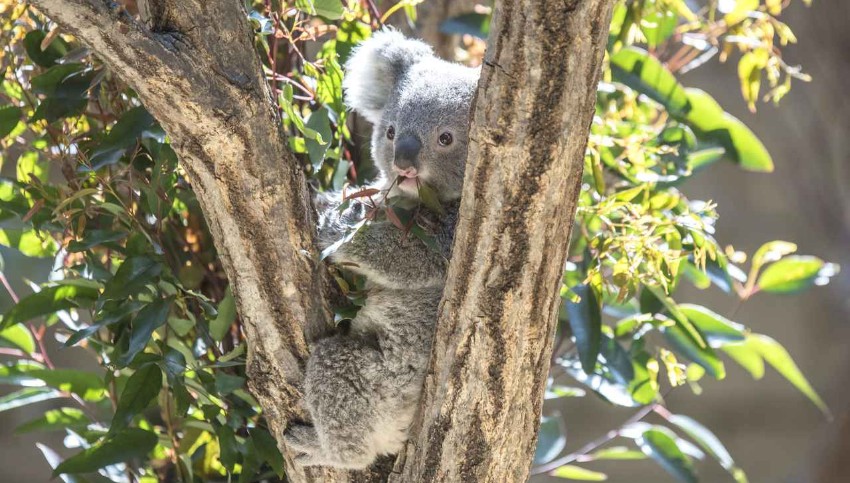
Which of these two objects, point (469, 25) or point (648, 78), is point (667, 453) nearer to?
point (648, 78)

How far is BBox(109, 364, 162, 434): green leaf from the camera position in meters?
2.25

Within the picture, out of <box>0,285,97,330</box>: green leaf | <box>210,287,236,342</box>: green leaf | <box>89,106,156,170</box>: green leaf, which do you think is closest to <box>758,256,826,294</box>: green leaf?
<box>210,287,236,342</box>: green leaf

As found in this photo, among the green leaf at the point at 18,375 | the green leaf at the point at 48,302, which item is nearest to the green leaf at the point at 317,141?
the green leaf at the point at 48,302

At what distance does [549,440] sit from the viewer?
9.89 ft

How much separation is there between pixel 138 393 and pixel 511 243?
115 cm

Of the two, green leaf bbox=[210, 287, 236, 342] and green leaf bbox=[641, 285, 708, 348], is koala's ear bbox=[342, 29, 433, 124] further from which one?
green leaf bbox=[641, 285, 708, 348]

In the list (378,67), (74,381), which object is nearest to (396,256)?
(378,67)

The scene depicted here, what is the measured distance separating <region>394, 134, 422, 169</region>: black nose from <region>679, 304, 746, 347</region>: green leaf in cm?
104

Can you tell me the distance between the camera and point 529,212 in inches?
67.5

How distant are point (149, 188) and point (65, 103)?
1.17 feet

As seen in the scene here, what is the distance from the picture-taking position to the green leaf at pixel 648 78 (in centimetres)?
270

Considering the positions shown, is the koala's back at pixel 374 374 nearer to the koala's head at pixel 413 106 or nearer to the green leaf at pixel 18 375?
the koala's head at pixel 413 106

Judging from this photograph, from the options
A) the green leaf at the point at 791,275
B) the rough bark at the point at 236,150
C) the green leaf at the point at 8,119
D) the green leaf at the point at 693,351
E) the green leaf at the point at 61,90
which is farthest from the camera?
the green leaf at the point at 791,275

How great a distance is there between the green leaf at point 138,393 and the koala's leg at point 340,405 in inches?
16.1
